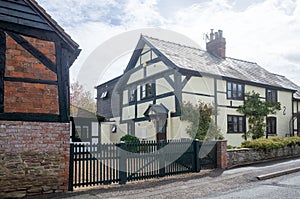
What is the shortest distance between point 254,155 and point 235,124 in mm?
6721

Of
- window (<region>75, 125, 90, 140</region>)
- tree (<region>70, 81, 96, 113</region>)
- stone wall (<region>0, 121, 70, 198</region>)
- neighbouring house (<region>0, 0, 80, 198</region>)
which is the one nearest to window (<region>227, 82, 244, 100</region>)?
window (<region>75, 125, 90, 140</region>)

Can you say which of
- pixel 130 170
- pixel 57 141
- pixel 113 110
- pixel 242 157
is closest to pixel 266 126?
pixel 242 157

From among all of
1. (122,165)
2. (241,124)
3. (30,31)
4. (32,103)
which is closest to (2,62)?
(30,31)

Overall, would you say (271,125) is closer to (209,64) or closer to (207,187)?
(209,64)

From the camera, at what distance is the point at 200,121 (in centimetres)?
1698

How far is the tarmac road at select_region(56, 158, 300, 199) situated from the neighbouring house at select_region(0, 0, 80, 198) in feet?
3.51

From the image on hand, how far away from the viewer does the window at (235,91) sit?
2009 cm

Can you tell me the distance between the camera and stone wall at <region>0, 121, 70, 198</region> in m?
7.30

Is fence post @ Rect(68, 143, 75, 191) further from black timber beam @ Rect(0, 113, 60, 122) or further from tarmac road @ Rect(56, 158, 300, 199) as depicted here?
black timber beam @ Rect(0, 113, 60, 122)

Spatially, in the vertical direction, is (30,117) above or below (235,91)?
below

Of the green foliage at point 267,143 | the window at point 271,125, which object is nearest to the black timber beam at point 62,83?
the green foliage at point 267,143

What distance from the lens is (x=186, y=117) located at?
1711 cm

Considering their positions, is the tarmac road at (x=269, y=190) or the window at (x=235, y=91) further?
the window at (x=235, y=91)

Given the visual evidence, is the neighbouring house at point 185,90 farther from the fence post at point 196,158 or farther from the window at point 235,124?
the fence post at point 196,158
